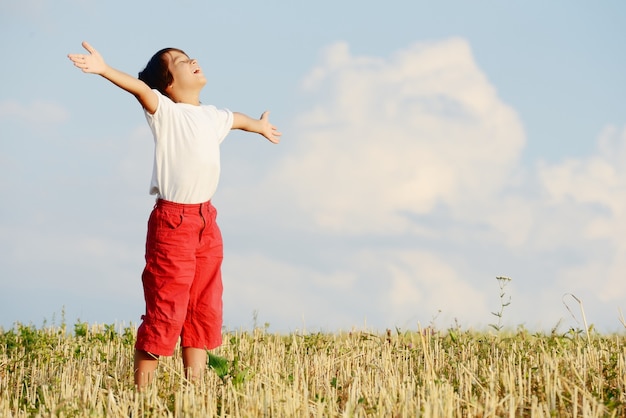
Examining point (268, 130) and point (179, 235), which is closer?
point (179, 235)

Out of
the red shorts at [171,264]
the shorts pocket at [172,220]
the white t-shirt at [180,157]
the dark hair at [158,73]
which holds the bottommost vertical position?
the red shorts at [171,264]

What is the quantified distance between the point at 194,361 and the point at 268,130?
197 centimetres

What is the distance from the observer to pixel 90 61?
505 centimetres

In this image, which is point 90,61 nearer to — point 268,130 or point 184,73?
point 184,73

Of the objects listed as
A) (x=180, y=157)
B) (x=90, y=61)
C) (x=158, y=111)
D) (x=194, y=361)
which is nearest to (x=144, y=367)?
(x=194, y=361)

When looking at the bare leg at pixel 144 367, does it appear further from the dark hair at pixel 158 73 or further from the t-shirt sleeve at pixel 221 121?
the dark hair at pixel 158 73

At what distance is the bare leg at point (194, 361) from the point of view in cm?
566

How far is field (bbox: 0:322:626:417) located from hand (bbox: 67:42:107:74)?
1898 mm

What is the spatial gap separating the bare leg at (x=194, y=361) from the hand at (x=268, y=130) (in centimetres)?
183

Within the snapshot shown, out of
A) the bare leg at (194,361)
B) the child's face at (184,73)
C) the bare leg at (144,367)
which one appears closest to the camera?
the bare leg at (144,367)

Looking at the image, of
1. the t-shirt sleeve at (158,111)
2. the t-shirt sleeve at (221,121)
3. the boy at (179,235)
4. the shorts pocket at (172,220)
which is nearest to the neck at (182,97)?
the boy at (179,235)

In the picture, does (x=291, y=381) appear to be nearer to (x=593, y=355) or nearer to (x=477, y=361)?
(x=477, y=361)

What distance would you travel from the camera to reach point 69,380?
6020mm

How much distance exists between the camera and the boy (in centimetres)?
543
